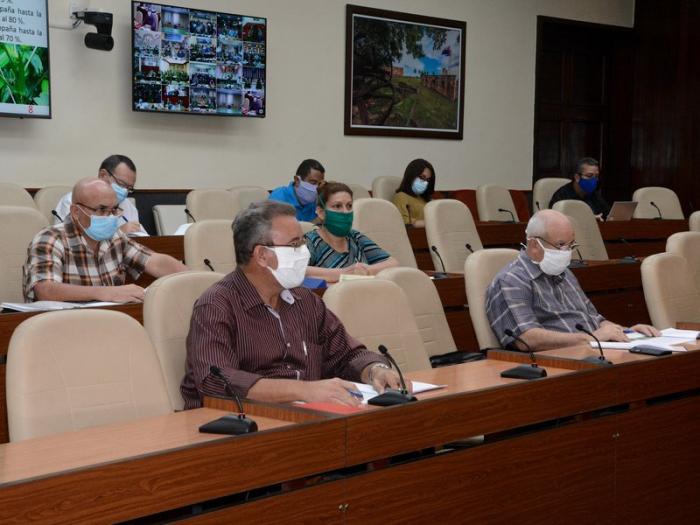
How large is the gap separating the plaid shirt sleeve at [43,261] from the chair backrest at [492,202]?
15.1 feet

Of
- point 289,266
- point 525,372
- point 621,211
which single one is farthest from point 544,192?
point 289,266

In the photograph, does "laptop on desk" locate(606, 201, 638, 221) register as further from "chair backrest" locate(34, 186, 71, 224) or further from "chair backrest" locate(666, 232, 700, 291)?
"chair backrest" locate(34, 186, 71, 224)

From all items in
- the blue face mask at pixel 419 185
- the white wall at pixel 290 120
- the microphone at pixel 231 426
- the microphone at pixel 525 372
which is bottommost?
the microphone at pixel 525 372

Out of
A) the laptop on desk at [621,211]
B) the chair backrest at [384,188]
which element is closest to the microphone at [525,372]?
the chair backrest at [384,188]

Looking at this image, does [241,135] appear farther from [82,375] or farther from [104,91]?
[82,375]

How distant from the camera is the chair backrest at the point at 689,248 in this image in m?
4.98

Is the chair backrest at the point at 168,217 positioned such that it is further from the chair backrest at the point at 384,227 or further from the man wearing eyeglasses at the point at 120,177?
the chair backrest at the point at 384,227

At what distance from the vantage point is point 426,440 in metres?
2.41

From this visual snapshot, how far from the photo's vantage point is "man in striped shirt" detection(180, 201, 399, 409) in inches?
104

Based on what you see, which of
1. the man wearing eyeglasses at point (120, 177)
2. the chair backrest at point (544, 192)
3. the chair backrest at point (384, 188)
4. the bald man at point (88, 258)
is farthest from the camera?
the chair backrest at point (544, 192)

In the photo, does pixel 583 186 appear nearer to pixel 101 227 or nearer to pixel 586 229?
pixel 586 229

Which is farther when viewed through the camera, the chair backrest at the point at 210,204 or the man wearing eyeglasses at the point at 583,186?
the man wearing eyeglasses at the point at 583,186

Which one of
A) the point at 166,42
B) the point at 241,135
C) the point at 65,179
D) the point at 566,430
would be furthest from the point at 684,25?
the point at 566,430

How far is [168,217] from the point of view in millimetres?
6812
